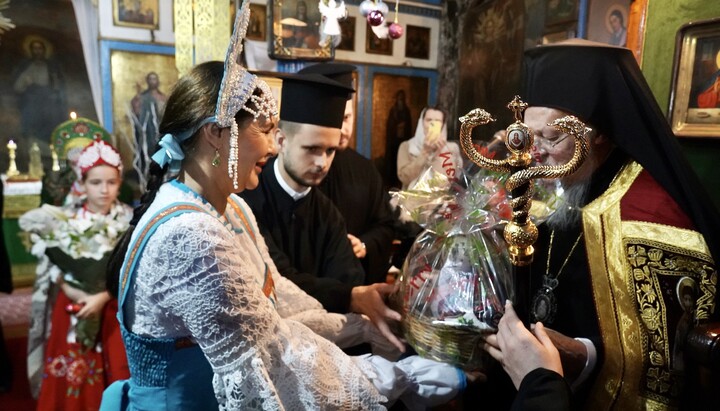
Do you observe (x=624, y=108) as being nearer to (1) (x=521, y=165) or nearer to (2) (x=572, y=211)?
(2) (x=572, y=211)

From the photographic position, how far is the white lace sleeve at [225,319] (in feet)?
4.08

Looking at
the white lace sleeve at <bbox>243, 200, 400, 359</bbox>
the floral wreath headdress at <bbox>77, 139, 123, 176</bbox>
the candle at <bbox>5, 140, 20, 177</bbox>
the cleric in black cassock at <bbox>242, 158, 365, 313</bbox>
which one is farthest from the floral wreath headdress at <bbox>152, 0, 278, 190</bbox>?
the candle at <bbox>5, 140, 20, 177</bbox>

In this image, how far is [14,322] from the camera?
535 centimetres

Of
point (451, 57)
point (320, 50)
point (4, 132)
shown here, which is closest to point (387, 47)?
point (451, 57)

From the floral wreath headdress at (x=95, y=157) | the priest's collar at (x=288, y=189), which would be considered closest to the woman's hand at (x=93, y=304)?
the floral wreath headdress at (x=95, y=157)

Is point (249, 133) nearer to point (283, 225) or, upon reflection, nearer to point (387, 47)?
point (283, 225)

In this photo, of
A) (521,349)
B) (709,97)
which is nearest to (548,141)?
(521,349)

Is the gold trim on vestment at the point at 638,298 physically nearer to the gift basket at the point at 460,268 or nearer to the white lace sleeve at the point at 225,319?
the gift basket at the point at 460,268

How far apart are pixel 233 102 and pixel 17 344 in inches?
192

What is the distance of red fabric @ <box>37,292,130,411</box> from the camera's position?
3248mm

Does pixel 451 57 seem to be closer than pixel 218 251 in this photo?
No

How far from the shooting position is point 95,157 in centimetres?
338

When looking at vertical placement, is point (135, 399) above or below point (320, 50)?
below

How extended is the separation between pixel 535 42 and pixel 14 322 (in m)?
5.89
